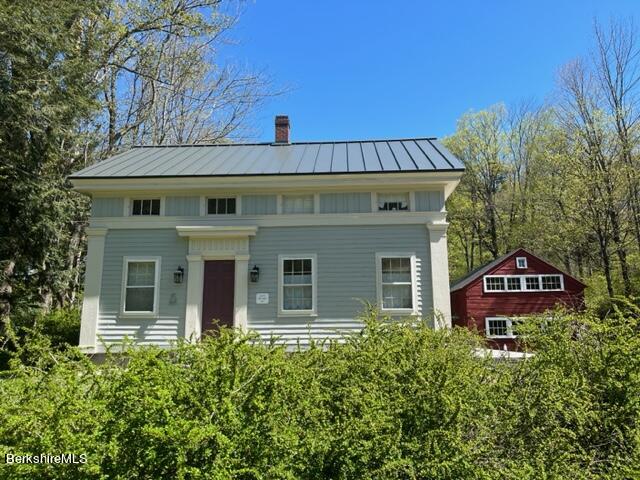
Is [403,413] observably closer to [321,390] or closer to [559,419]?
[321,390]

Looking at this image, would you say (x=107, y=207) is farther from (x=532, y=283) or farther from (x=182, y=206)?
(x=532, y=283)

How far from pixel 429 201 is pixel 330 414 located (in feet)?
27.9

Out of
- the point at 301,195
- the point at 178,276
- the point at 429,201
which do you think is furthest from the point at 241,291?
the point at 429,201

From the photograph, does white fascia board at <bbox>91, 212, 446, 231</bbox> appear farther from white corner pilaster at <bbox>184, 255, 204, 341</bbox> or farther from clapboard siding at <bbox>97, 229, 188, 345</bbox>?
white corner pilaster at <bbox>184, 255, 204, 341</bbox>

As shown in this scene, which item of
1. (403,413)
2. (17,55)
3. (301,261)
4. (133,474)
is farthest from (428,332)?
(17,55)

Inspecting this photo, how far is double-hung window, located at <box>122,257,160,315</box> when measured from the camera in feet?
34.0

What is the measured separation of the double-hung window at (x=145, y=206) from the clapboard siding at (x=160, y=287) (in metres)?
0.51

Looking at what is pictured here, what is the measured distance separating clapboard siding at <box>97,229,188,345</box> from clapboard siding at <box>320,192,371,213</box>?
3584mm

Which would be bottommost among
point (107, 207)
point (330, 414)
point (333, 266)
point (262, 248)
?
point (330, 414)

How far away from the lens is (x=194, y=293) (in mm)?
10367

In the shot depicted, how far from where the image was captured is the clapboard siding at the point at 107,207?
35.3ft

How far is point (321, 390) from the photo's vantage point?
289cm

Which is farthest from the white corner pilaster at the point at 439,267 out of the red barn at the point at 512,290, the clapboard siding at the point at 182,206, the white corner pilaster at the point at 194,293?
the red barn at the point at 512,290

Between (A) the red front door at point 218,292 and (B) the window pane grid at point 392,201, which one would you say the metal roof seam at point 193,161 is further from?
(B) the window pane grid at point 392,201
